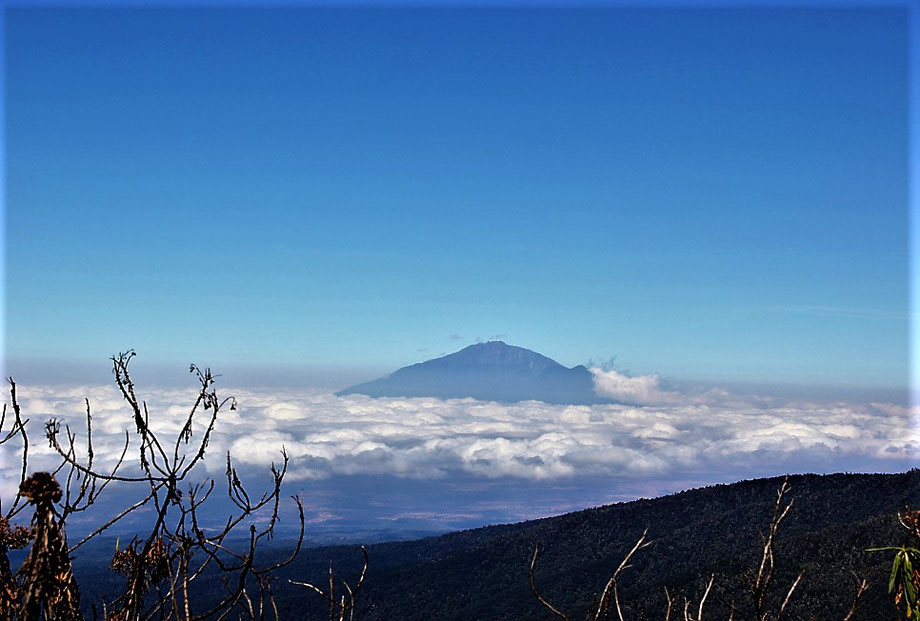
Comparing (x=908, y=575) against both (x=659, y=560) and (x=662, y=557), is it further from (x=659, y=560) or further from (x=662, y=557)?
(x=662, y=557)

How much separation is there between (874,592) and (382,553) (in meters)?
66.0

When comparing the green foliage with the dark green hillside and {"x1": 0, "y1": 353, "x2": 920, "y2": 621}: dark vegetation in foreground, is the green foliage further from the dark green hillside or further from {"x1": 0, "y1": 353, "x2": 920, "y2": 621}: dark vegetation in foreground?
the dark green hillside

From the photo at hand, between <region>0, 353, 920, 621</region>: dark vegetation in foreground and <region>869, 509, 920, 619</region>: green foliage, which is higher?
<region>869, 509, 920, 619</region>: green foliage

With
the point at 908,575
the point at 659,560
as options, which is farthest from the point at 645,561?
the point at 908,575

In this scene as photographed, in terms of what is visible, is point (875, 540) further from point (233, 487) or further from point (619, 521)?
point (233, 487)

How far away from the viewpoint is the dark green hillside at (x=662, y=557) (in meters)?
49.5

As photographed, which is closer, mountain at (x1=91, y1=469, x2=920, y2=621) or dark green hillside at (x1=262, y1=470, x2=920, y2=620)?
mountain at (x1=91, y1=469, x2=920, y2=621)

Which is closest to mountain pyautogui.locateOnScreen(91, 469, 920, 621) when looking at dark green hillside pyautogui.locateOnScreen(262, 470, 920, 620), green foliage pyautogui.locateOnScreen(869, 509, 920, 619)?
dark green hillside pyautogui.locateOnScreen(262, 470, 920, 620)

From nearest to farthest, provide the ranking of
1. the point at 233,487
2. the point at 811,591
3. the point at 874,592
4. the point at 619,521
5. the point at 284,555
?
the point at 233,487, the point at 874,592, the point at 811,591, the point at 619,521, the point at 284,555

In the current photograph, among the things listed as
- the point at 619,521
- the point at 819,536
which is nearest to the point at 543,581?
the point at 619,521

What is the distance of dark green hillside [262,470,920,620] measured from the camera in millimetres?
49531

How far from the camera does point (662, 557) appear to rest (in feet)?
212

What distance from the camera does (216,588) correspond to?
82688mm

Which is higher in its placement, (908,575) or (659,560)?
(908,575)
